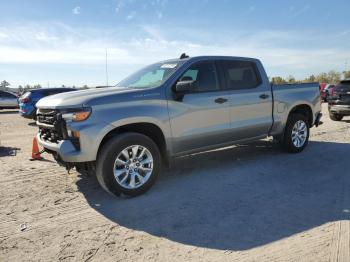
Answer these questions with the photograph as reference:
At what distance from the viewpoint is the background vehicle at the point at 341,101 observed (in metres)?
13.1

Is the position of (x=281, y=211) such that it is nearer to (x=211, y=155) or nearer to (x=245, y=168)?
(x=245, y=168)

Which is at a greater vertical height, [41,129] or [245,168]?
[41,129]

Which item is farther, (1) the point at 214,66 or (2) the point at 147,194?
(1) the point at 214,66

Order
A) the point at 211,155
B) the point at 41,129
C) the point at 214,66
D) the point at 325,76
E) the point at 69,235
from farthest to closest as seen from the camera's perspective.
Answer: the point at 325,76, the point at 211,155, the point at 214,66, the point at 41,129, the point at 69,235

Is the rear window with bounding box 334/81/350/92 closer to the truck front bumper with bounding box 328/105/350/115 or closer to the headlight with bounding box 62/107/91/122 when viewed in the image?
the truck front bumper with bounding box 328/105/350/115

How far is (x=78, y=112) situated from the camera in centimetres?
484

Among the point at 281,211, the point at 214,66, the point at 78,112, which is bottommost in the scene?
the point at 281,211

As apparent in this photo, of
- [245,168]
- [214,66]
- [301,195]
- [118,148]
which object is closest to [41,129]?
[118,148]

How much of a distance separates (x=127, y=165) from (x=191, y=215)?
48.1 inches

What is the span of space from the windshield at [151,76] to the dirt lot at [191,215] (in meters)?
1.59

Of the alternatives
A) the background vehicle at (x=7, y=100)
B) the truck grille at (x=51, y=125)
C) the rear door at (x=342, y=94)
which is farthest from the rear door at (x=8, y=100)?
the truck grille at (x=51, y=125)

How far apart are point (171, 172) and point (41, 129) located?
2.28 meters

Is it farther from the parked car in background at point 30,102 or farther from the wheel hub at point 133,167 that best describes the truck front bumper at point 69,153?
the parked car in background at point 30,102

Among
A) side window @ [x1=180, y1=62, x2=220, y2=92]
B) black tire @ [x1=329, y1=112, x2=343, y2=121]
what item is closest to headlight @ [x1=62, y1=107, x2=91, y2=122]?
side window @ [x1=180, y1=62, x2=220, y2=92]
